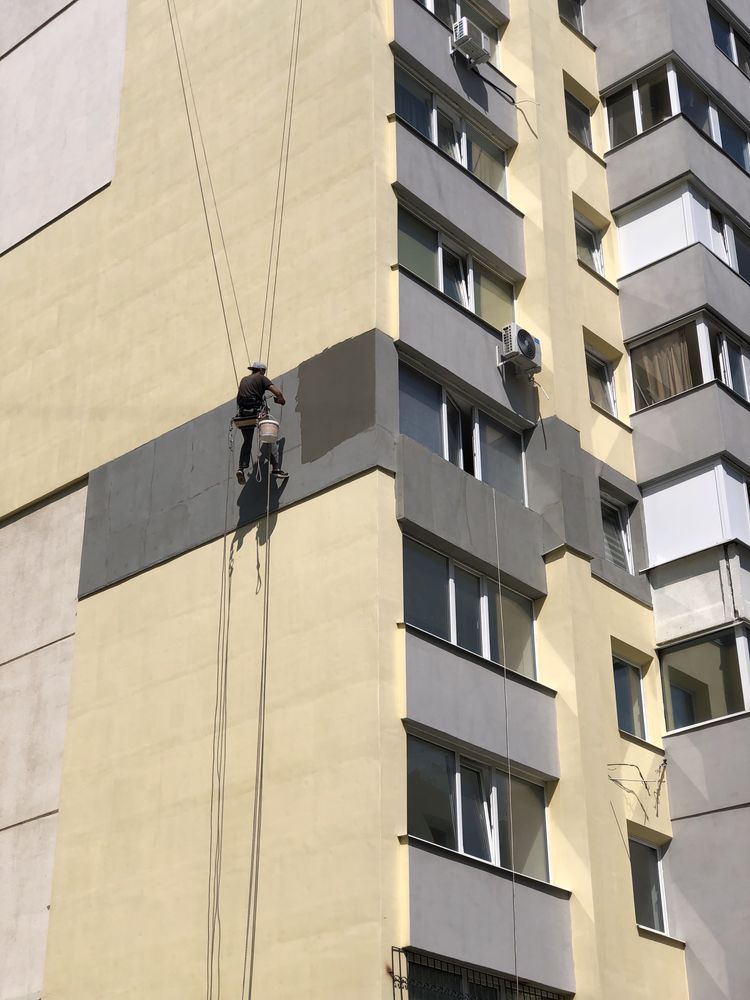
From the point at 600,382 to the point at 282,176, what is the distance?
732 centimetres

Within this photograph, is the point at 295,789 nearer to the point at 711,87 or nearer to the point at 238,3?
the point at 238,3

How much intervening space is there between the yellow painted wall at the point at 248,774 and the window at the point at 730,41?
1702 centimetres

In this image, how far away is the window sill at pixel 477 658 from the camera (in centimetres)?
1925

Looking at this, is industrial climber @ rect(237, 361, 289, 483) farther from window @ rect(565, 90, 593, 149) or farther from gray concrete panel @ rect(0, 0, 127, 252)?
window @ rect(565, 90, 593, 149)

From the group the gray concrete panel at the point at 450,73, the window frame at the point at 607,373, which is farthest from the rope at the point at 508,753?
the gray concrete panel at the point at 450,73

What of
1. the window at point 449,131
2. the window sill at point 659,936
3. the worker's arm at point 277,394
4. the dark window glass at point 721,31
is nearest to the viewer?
the window sill at point 659,936

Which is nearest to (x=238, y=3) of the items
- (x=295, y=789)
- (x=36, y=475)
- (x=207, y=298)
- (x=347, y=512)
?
(x=207, y=298)

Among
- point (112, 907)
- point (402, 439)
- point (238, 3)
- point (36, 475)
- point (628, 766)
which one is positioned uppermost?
point (238, 3)

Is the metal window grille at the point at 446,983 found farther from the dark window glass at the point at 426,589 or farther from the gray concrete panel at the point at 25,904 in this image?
the gray concrete panel at the point at 25,904

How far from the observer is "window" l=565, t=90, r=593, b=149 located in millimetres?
28750

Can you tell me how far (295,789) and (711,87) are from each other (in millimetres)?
18700

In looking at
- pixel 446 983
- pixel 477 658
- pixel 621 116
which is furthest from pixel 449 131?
pixel 446 983

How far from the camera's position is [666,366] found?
2591cm

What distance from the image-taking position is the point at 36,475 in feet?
85.2
